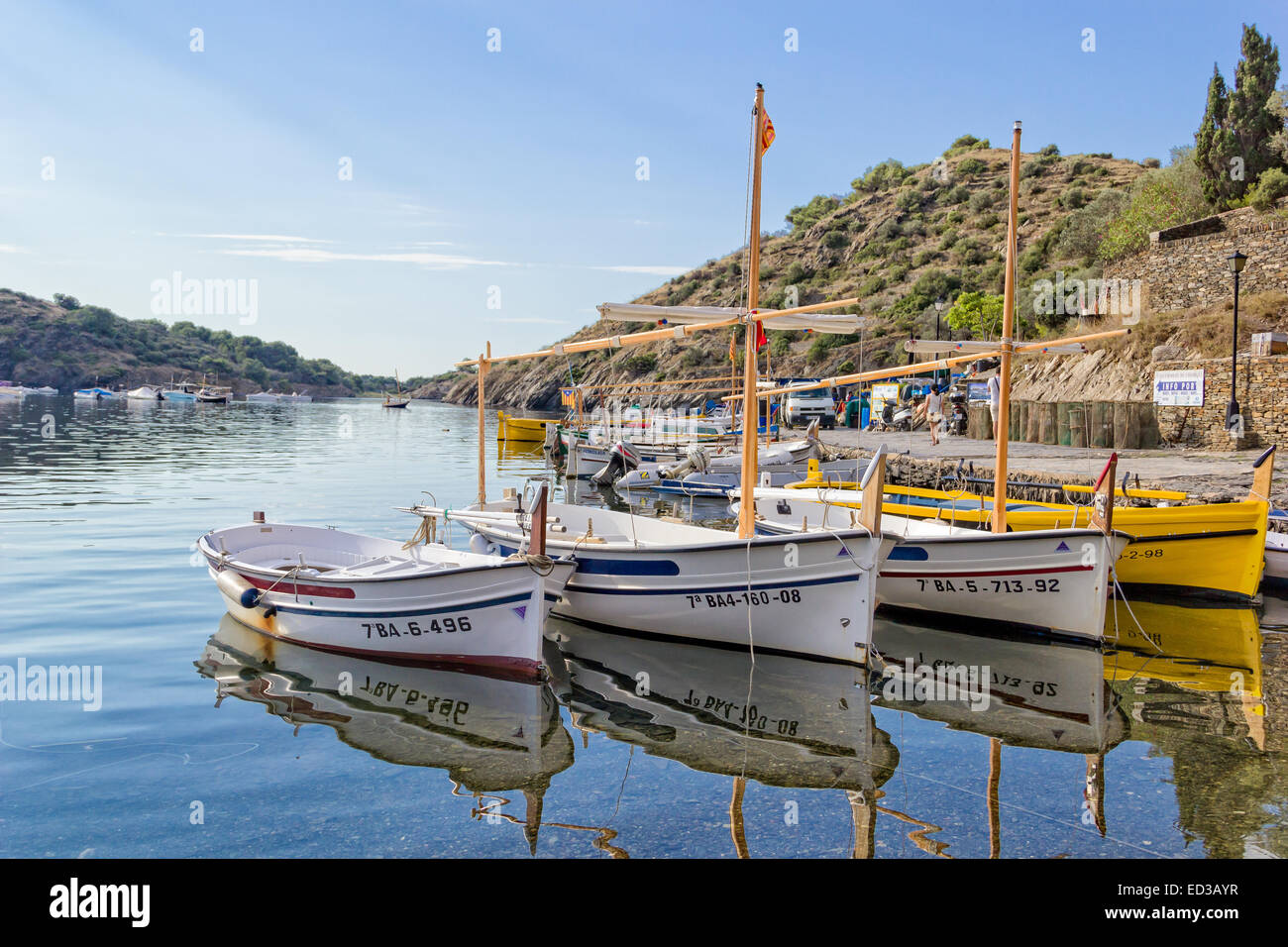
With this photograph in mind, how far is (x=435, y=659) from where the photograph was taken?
35.9 ft

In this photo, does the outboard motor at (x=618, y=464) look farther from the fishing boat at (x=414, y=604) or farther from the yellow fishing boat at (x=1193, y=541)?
the fishing boat at (x=414, y=604)

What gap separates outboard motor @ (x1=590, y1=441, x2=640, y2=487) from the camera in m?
34.5

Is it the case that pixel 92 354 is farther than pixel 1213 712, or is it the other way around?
pixel 92 354

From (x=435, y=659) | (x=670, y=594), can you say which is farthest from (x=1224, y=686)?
(x=435, y=659)

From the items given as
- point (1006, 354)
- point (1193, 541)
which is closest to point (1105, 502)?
point (1006, 354)

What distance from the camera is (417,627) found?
35.5 feet

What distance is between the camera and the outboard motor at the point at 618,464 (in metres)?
34.5

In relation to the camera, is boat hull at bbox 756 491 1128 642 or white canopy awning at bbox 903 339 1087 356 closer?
boat hull at bbox 756 491 1128 642

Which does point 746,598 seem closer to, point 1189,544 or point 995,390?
point 1189,544

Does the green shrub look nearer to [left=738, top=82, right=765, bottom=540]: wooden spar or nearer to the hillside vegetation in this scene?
[left=738, top=82, right=765, bottom=540]: wooden spar

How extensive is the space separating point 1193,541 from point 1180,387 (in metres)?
15.0

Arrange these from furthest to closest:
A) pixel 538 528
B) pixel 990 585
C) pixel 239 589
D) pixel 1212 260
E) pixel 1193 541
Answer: pixel 1212 260
pixel 1193 541
pixel 990 585
pixel 239 589
pixel 538 528

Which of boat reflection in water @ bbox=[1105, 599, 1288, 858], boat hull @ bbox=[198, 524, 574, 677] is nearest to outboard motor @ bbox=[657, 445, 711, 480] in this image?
boat reflection in water @ bbox=[1105, 599, 1288, 858]

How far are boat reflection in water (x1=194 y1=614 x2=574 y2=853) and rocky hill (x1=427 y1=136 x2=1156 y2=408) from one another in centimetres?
4388
